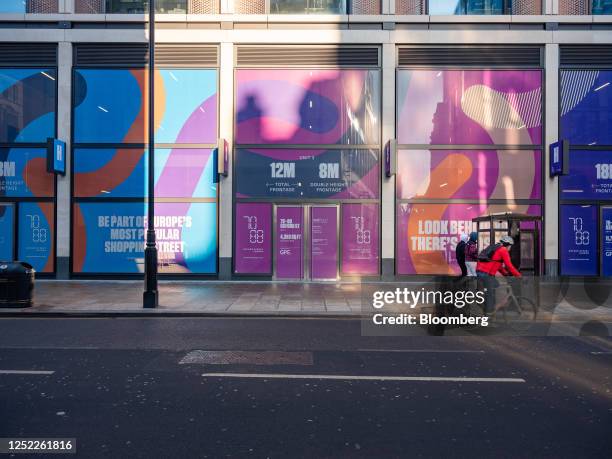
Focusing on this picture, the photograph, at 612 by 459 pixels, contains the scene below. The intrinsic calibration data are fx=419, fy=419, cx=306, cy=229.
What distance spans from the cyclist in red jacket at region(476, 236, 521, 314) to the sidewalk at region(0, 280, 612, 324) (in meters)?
1.05

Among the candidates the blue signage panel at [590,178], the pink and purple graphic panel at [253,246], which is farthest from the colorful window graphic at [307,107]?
the blue signage panel at [590,178]

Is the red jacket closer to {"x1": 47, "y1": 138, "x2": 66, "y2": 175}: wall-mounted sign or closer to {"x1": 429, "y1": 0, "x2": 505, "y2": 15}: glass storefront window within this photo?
{"x1": 429, "y1": 0, "x2": 505, "y2": 15}: glass storefront window

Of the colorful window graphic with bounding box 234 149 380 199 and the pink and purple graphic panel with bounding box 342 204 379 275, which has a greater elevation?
the colorful window graphic with bounding box 234 149 380 199

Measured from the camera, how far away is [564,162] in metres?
14.7

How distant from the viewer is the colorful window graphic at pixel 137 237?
16.0 m

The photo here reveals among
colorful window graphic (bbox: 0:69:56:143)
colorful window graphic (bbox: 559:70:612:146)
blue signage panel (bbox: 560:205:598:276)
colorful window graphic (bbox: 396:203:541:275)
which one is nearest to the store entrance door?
colorful window graphic (bbox: 396:203:541:275)

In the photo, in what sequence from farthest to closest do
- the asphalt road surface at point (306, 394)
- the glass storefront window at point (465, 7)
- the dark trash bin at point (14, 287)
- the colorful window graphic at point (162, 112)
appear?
the glass storefront window at point (465, 7), the colorful window graphic at point (162, 112), the dark trash bin at point (14, 287), the asphalt road surface at point (306, 394)

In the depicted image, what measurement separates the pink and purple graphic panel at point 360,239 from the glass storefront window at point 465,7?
8.14m

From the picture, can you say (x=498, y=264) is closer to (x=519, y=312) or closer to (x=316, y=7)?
(x=519, y=312)

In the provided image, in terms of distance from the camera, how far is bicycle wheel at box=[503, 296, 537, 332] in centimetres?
859

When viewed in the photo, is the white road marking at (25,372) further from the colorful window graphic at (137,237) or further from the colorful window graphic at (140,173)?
the colorful window graphic at (140,173)

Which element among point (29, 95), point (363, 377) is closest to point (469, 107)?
point (363, 377)

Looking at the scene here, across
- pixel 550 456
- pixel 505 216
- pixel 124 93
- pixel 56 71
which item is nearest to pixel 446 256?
pixel 505 216

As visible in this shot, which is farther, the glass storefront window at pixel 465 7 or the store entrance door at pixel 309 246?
the glass storefront window at pixel 465 7
